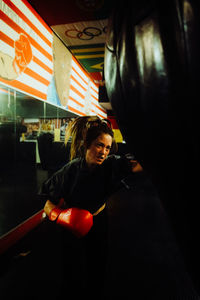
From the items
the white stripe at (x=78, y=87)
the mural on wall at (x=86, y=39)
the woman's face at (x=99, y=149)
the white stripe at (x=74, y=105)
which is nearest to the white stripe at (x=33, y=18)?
the mural on wall at (x=86, y=39)

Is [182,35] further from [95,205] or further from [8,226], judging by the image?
[8,226]

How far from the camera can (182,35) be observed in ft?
0.70

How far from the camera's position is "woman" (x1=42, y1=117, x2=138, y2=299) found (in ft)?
3.43

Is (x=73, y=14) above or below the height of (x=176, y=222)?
above

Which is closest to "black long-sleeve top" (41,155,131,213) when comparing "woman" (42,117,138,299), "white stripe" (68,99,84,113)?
"woman" (42,117,138,299)

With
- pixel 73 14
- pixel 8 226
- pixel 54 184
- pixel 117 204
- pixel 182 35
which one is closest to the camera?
pixel 182 35

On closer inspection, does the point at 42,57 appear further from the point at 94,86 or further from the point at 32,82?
the point at 94,86

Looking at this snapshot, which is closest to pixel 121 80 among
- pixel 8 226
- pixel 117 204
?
pixel 8 226

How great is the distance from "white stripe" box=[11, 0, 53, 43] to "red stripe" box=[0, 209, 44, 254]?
2094mm

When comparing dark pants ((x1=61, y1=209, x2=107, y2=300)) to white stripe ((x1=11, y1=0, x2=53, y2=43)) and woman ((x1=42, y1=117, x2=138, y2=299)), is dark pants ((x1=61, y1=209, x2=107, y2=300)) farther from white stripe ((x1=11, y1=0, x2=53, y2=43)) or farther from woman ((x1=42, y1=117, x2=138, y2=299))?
white stripe ((x1=11, y1=0, x2=53, y2=43))

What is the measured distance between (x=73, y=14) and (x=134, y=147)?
6.37 ft

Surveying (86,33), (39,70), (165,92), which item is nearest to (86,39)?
(86,33)

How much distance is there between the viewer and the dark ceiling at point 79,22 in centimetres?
158

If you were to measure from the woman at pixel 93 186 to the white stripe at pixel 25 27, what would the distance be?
1181mm
